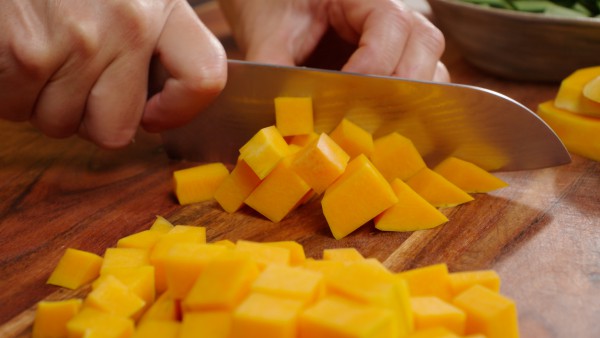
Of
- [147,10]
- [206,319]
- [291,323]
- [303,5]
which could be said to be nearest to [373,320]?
[291,323]

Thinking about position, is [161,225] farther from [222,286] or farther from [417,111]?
[417,111]

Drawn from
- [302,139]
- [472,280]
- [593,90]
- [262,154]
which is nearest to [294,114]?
[302,139]

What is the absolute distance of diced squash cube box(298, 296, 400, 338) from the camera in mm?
996

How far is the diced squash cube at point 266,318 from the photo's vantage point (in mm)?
1034

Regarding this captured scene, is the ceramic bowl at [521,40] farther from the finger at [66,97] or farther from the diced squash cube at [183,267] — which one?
the diced squash cube at [183,267]

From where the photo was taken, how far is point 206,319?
112 cm

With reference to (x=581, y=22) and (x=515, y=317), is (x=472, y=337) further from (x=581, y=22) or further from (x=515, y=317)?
(x=581, y=22)

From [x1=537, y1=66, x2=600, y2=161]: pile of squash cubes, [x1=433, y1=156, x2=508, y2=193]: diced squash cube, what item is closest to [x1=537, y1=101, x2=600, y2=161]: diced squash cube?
[x1=537, y1=66, x2=600, y2=161]: pile of squash cubes

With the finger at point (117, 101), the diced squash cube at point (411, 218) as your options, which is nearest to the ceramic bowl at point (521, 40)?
the diced squash cube at point (411, 218)

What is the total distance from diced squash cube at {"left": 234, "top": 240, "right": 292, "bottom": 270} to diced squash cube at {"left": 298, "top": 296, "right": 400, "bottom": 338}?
0.59 ft

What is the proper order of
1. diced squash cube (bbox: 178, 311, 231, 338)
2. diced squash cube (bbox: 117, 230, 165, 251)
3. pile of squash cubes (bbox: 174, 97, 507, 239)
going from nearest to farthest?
diced squash cube (bbox: 178, 311, 231, 338), diced squash cube (bbox: 117, 230, 165, 251), pile of squash cubes (bbox: 174, 97, 507, 239)

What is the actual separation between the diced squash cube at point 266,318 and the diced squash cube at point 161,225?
19.9 inches

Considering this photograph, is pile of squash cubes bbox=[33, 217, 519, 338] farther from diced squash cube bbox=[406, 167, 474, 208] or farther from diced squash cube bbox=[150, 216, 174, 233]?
diced squash cube bbox=[406, 167, 474, 208]

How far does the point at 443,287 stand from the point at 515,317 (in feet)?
0.43
